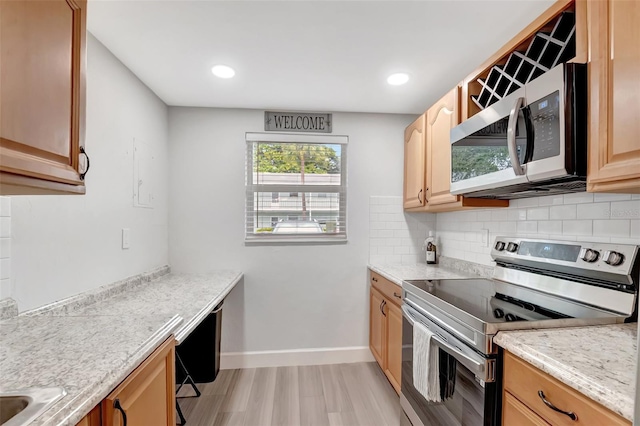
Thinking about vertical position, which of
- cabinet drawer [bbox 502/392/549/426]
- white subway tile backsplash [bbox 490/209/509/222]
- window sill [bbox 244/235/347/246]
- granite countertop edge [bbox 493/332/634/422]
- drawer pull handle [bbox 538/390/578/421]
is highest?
white subway tile backsplash [bbox 490/209/509/222]

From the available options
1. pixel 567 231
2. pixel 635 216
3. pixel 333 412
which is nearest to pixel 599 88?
pixel 635 216

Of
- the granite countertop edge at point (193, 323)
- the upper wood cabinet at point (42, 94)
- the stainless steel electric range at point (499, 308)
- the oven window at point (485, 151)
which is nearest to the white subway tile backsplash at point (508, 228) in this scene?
the stainless steel electric range at point (499, 308)

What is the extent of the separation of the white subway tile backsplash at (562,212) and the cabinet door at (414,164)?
89cm

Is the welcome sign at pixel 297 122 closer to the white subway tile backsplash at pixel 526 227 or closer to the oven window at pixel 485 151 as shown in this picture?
the oven window at pixel 485 151

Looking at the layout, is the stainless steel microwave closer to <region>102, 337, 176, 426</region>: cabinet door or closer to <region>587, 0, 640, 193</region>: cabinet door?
<region>587, 0, 640, 193</region>: cabinet door

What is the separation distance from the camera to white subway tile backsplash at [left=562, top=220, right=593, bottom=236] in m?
1.43

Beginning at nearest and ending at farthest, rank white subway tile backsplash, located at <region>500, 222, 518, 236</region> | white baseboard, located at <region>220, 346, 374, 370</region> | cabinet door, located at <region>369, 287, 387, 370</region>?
white subway tile backsplash, located at <region>500, 222, 518, 236</region> < cabinet door, located at <region>369, 287, 387, 370</region> < white baseboard, located at <region>220, 346, 374, 370</region>

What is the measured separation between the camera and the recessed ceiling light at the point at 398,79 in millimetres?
2084

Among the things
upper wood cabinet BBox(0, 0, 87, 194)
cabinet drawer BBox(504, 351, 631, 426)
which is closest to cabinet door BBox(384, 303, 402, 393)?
cabinet drawer BBox(504, 351, 631, 426)

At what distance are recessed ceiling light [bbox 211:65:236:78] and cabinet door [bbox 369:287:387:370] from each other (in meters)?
2.03

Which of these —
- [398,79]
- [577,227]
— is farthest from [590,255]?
[398,79]

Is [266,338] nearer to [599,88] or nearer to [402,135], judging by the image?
[402,135]

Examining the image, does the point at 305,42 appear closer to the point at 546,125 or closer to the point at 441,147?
the point at 441,147

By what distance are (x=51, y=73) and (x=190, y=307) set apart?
1.14 m
